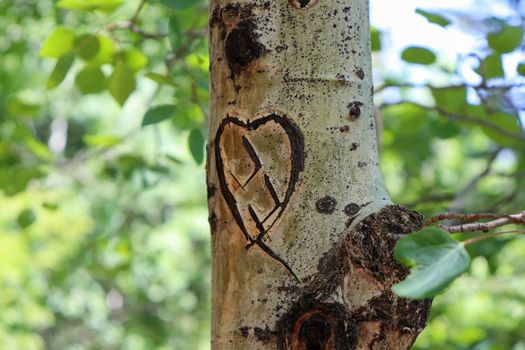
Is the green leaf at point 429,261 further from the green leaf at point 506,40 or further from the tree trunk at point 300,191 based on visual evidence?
the green leaf at point 506,40

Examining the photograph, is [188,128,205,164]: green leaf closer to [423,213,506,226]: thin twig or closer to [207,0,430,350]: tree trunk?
[207,0,430,350]: tree trunk

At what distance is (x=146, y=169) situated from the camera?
176cm

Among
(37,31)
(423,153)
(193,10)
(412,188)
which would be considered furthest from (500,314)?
(37,31)

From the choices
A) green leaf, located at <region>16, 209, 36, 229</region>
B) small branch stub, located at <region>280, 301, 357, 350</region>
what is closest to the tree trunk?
small branch stub, located at <region>280, 301, 357, 350</region>

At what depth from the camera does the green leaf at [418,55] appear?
1323 mm

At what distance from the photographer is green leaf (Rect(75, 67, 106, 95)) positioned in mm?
1428

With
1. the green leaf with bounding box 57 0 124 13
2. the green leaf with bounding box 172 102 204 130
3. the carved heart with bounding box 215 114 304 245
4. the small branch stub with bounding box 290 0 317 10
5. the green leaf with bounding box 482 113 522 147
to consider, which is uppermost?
the green leaf with bounding box 57 0 124 13

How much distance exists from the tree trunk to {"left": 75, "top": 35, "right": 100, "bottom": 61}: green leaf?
567 mm

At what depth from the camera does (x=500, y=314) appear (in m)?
3.47

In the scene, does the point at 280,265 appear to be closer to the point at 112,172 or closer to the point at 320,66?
the point at 320,66

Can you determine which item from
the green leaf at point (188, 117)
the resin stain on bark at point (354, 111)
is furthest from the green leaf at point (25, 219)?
the resin stain on bark at point (354, 111)

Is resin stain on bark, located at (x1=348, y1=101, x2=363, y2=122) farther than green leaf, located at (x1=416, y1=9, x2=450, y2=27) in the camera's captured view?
No

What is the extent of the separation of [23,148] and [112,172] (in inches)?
12.7

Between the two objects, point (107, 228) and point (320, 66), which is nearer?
point (320, 66)
